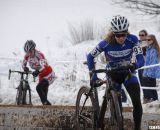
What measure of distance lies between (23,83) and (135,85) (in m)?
5.62

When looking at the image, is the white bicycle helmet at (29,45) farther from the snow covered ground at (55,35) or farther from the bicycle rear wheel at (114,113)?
the bicycle rear wheel at (114,113)

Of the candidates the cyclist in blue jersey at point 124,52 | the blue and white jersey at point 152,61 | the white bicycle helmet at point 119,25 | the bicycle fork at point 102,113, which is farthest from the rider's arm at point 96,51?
the blue and white jersey at point 152,61

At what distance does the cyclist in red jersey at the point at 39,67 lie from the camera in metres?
11.9

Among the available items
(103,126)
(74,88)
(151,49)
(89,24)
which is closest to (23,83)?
(151,49)

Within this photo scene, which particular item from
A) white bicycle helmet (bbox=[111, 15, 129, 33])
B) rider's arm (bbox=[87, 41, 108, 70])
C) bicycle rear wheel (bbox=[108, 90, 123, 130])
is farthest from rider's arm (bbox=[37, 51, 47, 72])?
bicycle rear wheel (bbox=[108, 90, 123, 130])

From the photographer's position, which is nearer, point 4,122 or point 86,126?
point 86,126

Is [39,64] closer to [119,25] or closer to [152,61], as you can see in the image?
[152,61]

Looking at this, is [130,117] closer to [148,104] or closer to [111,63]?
[111,63]

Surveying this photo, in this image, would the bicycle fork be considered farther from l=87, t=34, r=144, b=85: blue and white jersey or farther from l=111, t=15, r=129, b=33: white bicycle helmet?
l=111, t=15, r=129, b=33: white bicycle helmet

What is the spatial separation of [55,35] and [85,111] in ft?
66.2

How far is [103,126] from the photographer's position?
708 centimetres

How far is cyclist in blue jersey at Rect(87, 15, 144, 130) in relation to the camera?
22.8 feet

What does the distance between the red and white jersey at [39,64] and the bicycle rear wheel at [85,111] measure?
4.10 m

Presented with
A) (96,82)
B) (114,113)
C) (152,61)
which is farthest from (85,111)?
(152,61)
